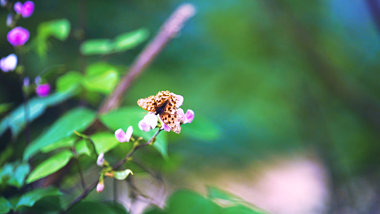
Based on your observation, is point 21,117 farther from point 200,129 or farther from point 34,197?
point 200,129

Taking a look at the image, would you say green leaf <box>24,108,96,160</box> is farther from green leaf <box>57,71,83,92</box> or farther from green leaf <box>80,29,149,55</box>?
green leaf <box>80,29,149,55</box>

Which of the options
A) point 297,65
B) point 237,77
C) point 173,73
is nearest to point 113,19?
point 173,73

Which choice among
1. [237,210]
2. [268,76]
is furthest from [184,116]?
[268,76]

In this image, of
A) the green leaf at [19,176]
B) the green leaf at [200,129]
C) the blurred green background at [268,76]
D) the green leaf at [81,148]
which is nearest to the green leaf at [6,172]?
the green leaf at [19,176]

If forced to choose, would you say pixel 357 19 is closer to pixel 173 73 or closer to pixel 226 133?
pixel 226 133

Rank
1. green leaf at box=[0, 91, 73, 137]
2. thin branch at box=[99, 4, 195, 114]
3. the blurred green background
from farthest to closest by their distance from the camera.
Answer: the blurred green background, thin branch at box=[99, 4, 195, 114], green leaf at box=[0, 91, 73, 137]

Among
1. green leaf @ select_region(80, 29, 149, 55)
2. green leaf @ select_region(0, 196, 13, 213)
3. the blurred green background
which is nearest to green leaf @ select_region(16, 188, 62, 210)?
green leaf @ select_region(0, 196, 13, 213)

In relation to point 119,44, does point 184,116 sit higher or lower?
lower
